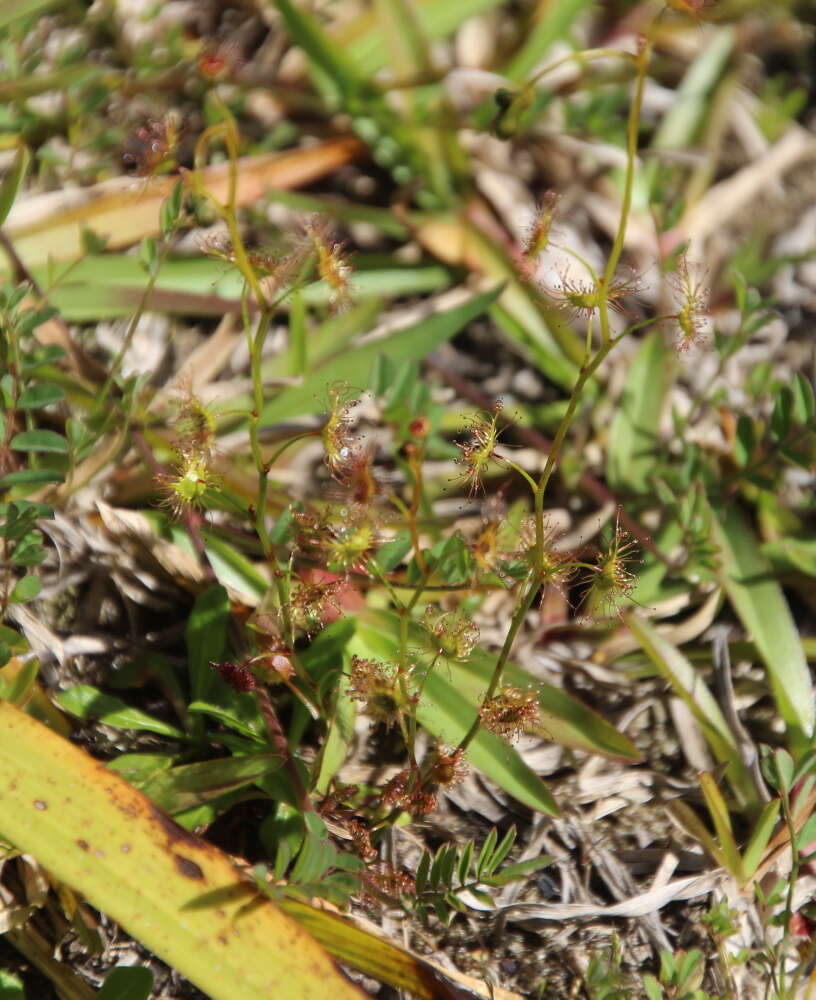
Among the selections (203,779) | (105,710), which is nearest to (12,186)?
(105,710)

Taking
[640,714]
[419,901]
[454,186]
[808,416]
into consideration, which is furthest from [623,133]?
[419,901]

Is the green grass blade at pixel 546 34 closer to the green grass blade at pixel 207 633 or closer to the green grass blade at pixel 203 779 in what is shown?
the green grass blade at pixel 207 633

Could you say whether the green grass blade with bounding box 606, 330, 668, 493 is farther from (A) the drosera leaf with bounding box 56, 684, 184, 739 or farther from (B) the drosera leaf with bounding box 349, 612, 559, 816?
(A) the drosera leaf with bounding box 56, 684, 184, 739

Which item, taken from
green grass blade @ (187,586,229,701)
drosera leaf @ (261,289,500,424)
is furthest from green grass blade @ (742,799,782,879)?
drosera leaf @ (261,289,500,424)

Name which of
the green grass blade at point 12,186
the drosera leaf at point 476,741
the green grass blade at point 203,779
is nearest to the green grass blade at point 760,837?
the drosera leaf at point 476,741

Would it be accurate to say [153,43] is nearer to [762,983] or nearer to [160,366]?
[160,366]

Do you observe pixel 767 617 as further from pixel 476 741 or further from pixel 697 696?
pixel 476 741
